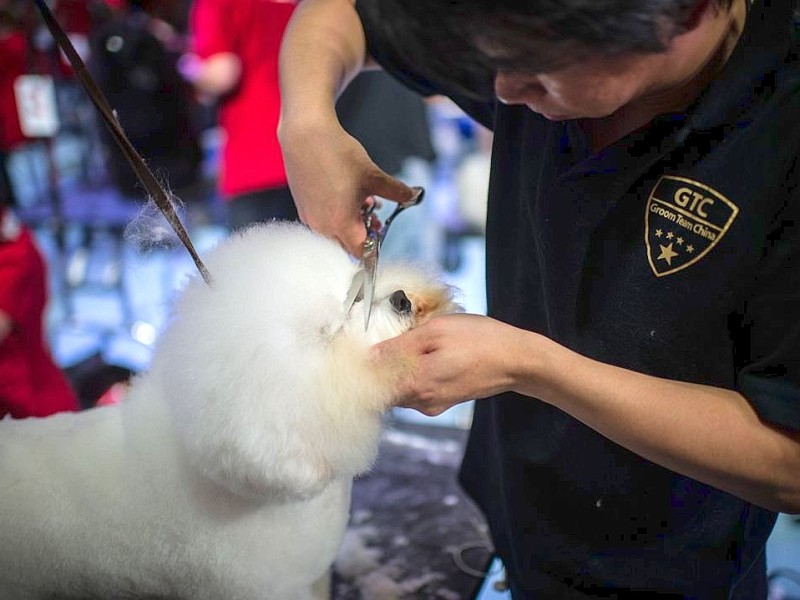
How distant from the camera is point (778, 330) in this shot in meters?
0.58

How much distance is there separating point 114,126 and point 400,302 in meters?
0.31

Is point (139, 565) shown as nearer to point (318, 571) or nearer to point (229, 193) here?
point (318, 571)

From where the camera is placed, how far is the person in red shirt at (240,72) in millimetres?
1623

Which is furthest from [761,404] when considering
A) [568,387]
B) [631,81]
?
[631,81]

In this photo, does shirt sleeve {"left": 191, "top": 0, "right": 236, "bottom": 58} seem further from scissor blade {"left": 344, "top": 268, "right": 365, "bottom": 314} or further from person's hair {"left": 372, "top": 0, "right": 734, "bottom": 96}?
person's hair {"left": 372, "top": 0, "right": 734, "bottom": 96}

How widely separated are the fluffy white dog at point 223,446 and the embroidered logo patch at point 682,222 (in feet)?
0.75

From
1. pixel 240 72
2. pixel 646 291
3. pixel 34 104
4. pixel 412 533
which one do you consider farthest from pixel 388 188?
pixel 34 104

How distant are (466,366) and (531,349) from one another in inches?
2.4

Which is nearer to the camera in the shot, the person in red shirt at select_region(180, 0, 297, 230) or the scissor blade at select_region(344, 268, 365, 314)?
the scissor blade at select_region(344, 268, 365, 314)

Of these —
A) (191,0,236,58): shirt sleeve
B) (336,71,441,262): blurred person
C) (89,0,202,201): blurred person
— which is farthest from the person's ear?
(89,0,202,201): blurred person

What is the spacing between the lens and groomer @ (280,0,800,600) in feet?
1.78

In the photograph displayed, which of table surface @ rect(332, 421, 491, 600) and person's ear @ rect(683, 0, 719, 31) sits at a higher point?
person's ear @ rect(683, 0, 719, 31)

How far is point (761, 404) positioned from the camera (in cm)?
58

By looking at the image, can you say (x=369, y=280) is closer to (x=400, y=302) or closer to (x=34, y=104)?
(x=400, y=302)
